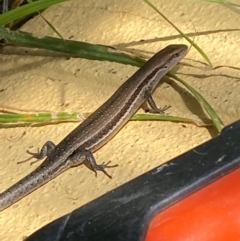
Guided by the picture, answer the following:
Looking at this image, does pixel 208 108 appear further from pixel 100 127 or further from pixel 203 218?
pixel 203 218

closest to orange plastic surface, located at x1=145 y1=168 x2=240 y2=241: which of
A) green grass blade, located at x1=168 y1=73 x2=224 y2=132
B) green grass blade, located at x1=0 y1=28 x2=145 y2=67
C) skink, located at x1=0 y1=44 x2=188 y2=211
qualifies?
green grass blade, located at x1=168 y1=73 x2=224 y2=132

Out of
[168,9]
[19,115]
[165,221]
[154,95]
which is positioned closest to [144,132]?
[154,95]

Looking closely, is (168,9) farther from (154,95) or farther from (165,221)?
(165,221)

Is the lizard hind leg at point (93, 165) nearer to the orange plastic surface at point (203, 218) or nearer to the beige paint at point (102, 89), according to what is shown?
the beige paint at point (102, 89)

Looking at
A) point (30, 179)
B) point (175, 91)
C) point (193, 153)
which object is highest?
point (175, 91)

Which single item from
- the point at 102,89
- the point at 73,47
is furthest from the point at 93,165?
the point at 73,47

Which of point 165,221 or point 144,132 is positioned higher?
point 144,132
